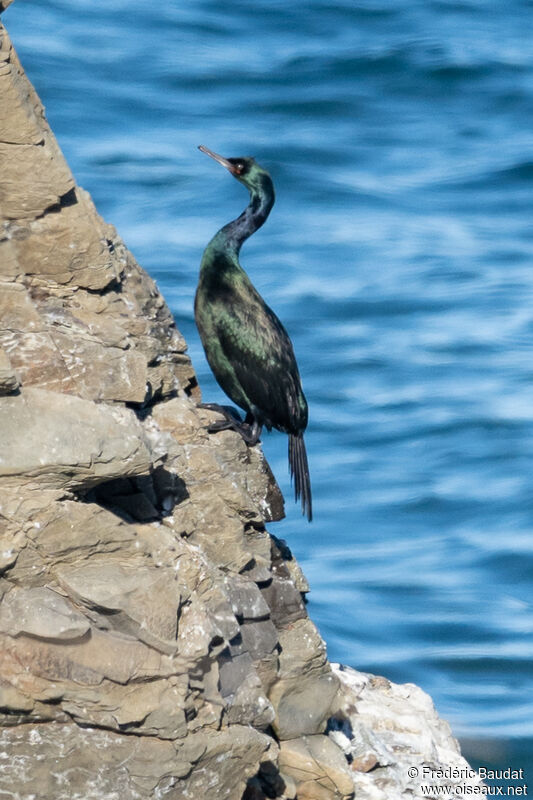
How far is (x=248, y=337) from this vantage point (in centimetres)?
762

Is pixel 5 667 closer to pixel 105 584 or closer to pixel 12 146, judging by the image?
pixel 105 584

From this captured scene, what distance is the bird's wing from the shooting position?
7602mm

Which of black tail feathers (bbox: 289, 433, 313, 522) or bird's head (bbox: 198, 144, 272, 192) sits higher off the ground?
bird's head (bbox: 198, 144, 272, 192)

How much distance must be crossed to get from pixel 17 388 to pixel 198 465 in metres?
1.08

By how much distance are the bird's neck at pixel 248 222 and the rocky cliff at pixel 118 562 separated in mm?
1521

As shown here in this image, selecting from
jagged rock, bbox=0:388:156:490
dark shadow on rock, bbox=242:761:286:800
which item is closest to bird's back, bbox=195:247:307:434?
dark shadow on rock, bbox=242:761:286:800

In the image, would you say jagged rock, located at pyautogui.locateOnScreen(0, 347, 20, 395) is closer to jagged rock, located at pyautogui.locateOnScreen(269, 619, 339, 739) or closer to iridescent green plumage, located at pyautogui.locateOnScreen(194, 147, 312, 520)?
jagged rock, located at pyautogui.locateOnScreen(269, 619, 339, 739)

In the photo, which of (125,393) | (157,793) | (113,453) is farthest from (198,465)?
(157,793)

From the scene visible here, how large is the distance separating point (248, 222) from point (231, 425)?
177cm

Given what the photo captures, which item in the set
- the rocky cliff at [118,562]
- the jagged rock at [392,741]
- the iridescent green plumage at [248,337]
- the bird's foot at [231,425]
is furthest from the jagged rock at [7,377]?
the iridescent green plumage at [248,337]

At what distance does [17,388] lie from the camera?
477 centimetres

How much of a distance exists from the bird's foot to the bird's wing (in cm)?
17

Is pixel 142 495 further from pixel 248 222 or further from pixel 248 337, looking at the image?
pixel 248 222

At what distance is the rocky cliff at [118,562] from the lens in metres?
4.75
